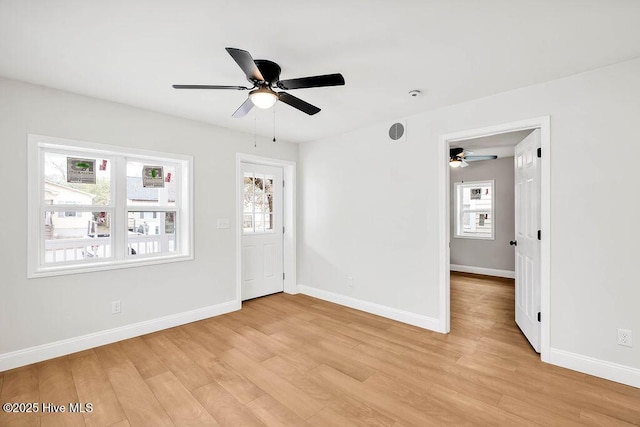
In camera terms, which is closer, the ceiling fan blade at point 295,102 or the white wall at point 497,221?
the ceiling fan blade at point 295,102

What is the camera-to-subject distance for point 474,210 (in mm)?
6711

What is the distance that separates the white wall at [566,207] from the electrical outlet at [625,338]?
0.04m

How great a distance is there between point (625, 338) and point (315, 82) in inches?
125

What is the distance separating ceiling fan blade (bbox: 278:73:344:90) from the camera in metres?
2.00

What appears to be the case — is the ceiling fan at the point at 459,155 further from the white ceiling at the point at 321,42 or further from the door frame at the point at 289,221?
the door frame at the point at 289,221

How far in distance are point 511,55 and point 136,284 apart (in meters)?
4.26

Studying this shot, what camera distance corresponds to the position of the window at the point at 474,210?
6469mm

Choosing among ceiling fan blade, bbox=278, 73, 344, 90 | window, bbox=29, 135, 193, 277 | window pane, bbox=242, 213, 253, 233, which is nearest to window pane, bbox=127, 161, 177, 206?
window, bbox=29, 135, 193, 277

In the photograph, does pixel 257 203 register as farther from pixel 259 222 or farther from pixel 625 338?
pixel 625 338

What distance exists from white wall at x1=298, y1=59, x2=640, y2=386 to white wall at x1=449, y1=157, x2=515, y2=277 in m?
3.81

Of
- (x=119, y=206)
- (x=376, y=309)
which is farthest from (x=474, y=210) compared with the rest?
(x=119, y=206)

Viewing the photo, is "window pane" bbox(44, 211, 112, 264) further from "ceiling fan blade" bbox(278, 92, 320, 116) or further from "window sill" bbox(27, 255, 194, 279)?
"ceiling fan blade" bbox(278, 92, 320, 116)

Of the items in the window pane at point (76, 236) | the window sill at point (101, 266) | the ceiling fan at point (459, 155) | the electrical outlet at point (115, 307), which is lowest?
the electrical outlet at point (115, 307)

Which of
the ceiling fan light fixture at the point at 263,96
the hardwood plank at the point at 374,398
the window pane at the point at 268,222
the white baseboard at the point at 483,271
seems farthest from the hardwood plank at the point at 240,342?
the white baseboard at the point at 483,271
